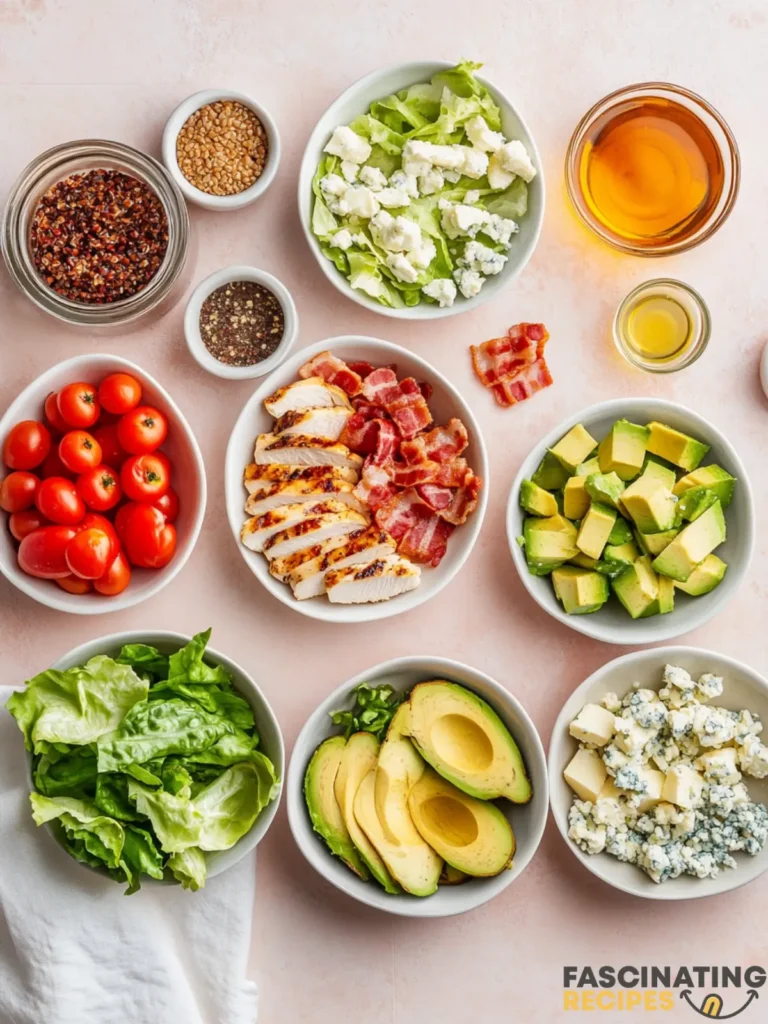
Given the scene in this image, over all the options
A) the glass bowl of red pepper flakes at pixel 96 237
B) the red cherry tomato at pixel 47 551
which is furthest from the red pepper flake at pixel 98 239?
the red cherry tomato at pixel 47 551

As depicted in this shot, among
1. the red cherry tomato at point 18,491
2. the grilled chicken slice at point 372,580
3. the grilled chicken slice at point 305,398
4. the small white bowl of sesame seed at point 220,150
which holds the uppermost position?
the small white bowl of sesame seed at point 220,150

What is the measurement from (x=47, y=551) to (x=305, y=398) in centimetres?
69

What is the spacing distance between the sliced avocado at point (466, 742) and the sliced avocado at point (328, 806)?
0.20 meters

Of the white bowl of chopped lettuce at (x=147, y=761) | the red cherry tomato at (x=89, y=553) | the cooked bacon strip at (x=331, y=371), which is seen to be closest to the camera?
the white bowl of chopped lettuce at (x=147, y=761)

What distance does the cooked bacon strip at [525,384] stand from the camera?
2541 mm

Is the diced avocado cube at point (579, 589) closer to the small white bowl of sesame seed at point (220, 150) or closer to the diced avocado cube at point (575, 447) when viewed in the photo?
the diced avocado cube at point (575, 447)

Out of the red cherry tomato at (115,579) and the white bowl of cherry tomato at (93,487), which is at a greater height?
the white bowl of cherry tomato at (93,487)

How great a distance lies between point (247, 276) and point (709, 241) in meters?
1.19

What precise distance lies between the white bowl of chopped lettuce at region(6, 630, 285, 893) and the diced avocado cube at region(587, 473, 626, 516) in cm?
91

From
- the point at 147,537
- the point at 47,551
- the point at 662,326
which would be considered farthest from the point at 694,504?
the point at 47,551

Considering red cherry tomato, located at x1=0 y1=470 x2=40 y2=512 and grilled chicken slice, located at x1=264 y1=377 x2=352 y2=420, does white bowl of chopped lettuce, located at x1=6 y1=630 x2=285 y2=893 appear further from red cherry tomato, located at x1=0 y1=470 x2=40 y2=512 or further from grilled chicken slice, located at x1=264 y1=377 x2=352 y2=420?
grilled chicken slice, located at x1=264 y1=377 x2=352 y2=420

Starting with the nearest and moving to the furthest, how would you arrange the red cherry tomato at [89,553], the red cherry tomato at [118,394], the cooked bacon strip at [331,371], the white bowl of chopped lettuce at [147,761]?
the white bowl of chopped lettuce at [147,761], the red cherry tomato at [89,553], the red cherry tomato at [118,394], the cooked bacon strip at [331,371]

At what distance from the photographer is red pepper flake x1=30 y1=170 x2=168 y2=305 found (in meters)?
2.37

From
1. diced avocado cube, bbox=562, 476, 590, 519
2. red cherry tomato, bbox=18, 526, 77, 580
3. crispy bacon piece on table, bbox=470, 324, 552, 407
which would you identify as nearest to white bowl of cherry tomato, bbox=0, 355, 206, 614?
red cherry tomato, bbox=18, 526, 77, 580
